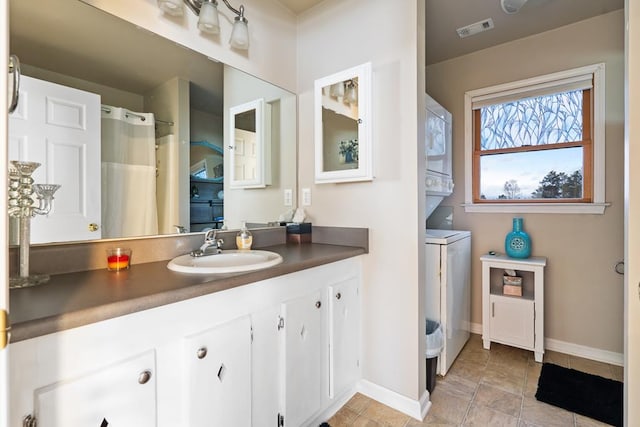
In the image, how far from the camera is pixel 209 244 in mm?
1451

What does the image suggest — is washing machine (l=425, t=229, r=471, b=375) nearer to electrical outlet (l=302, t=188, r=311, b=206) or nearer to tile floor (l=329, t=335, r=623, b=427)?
tile floor (l=329, t=335, r=623, b=427)

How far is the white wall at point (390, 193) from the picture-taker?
1611mm

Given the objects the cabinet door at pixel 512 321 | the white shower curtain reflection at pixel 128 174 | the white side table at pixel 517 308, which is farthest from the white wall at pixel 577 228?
the white shower curtain reflection at pixel 128 174

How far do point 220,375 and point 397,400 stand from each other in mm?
1107

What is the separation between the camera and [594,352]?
7.29 ft

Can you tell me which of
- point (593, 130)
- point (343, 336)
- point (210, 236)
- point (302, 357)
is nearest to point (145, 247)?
point (210, 236)

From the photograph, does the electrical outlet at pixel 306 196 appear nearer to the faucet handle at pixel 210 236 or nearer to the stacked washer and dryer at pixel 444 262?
the faucet handle at pixel 210 236

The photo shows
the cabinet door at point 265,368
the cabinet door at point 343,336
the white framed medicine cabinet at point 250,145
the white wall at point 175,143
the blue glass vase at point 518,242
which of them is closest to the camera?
the cabinet door at point 265,368

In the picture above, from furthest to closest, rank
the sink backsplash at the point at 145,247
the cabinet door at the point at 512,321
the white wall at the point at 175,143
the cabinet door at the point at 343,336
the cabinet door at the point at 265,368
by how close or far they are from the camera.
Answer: the cabinet door at the point at 512,321
the cabinet door at the point at 343,336
the white wall at the point at 175,143
the cabinet door at the point at 265,368
the sink backsplash at the point at 145,247

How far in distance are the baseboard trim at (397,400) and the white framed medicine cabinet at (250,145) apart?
1.37 m

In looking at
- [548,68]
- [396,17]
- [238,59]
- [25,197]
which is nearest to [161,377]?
[25,197]

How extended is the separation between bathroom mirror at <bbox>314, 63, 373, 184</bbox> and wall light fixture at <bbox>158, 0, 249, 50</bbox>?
49 cm

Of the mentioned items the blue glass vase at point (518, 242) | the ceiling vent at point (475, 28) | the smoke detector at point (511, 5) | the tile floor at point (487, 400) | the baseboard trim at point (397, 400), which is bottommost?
the tile floor at point (487, 400)

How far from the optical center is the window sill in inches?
86.0
